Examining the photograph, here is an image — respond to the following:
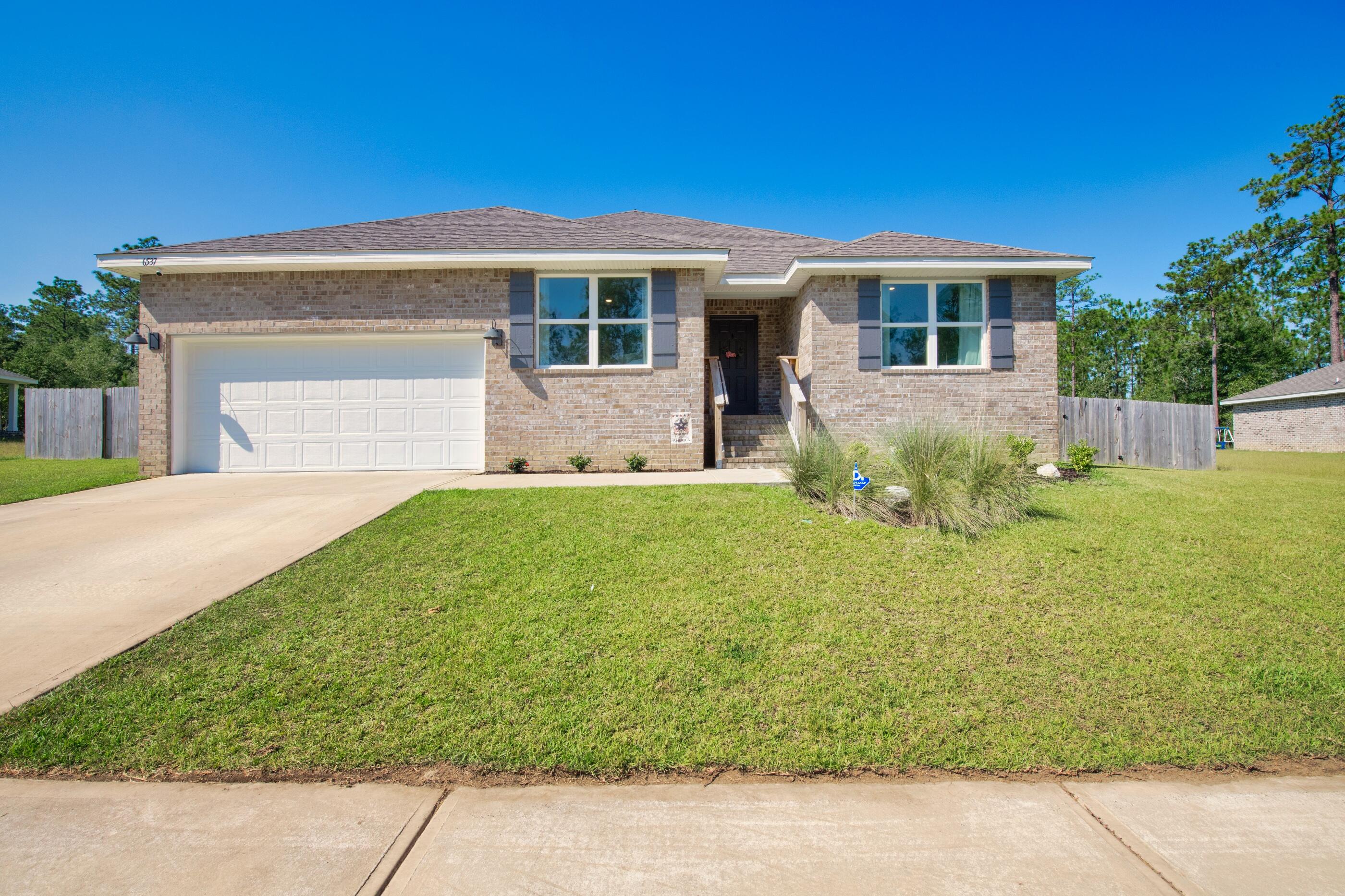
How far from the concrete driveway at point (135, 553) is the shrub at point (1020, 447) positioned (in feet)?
23.0

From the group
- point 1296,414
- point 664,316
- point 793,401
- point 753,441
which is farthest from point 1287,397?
point 664,316

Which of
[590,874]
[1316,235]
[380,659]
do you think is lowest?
[590,874]

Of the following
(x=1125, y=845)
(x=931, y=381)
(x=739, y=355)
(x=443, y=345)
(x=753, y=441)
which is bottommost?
(x=1125, y=845)

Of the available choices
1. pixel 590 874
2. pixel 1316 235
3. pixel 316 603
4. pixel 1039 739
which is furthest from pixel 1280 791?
pixel 1316 235

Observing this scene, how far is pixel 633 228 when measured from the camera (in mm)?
13383

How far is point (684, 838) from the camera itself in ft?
6.79

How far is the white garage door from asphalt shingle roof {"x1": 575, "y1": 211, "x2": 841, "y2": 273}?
4578mm

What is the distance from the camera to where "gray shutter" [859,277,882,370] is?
34.3ft

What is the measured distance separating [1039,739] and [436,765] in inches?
105

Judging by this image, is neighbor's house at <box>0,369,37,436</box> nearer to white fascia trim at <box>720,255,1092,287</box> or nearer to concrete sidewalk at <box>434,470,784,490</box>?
concrete sidewalk at <box>434,470,784,490</box>

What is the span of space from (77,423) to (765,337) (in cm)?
1628

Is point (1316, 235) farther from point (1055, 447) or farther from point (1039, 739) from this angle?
point (1039, 739)

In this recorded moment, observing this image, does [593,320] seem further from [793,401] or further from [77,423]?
[77,423]

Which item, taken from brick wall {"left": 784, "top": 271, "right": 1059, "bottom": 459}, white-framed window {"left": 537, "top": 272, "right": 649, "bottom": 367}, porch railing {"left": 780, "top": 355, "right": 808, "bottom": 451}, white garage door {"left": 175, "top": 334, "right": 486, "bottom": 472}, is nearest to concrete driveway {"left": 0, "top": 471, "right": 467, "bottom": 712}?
white garage door {"left": 175, "top": 334, "right": 486, "bottom": 472}
